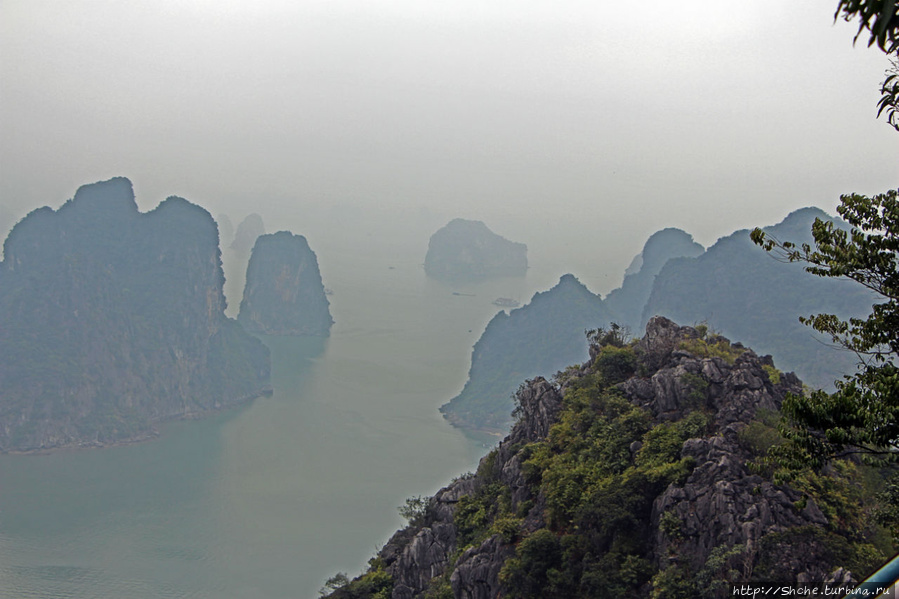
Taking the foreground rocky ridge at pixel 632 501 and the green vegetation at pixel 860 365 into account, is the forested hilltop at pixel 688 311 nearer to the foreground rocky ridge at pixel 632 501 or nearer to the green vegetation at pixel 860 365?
the foreground rocky ridge at pixel 632 501

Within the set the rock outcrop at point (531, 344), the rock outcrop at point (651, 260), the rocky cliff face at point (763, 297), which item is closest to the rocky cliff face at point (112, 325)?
the rock outcrop at point (531, 344)

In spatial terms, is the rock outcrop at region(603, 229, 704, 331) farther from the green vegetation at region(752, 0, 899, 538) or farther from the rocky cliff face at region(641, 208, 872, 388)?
the green vegetation at region(752, 0, 899, 538)

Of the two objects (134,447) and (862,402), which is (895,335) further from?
(134,447)

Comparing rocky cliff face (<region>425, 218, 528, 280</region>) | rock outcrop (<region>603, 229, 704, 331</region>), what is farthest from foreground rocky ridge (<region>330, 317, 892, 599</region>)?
rocky cliff face (<region>425, 218, 528, 280</region>)

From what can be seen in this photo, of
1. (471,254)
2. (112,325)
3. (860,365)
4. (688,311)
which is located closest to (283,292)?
(112,325)

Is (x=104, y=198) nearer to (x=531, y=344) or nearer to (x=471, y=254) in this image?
(x=531, y=344)
